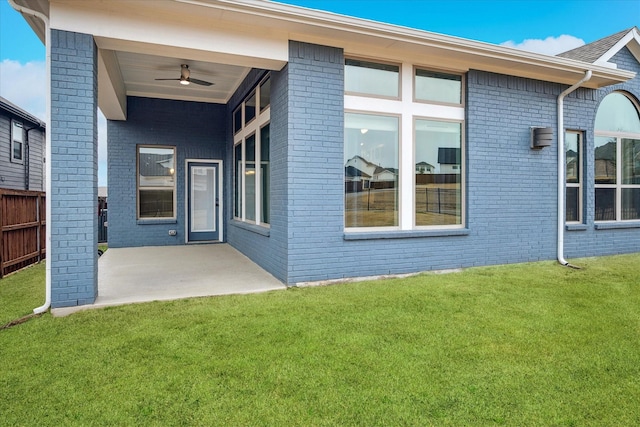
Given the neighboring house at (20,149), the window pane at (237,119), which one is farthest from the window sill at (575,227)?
the neighboring house at (20,149)

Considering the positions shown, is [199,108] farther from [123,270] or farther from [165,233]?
[123,270]

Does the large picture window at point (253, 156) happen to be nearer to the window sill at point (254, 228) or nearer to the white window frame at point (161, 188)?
the window sill at point (254, 228)

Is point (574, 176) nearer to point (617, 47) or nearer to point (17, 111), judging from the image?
point (617, 47)

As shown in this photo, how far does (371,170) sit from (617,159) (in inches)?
207

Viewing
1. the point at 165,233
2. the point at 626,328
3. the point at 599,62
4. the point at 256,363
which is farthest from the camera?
the point at 165,233

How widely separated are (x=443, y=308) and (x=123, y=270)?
475 centimetres

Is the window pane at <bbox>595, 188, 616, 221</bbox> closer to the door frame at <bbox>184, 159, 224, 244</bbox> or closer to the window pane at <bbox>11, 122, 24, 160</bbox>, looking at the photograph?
the door frame at <bbox>184, 159, 224, 244</bbox>

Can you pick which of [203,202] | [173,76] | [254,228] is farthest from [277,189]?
[203,202]

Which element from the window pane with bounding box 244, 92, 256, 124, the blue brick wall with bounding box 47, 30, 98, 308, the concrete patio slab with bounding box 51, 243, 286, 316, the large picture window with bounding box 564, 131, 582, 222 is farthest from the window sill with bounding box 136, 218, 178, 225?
the large picture window with bounding box 564, 131, 582, 222

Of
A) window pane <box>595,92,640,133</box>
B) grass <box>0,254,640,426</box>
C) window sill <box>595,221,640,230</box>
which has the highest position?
window pane <box>595,92,640,133</box>

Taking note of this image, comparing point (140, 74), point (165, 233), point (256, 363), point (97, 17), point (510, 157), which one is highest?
point (140, 74)

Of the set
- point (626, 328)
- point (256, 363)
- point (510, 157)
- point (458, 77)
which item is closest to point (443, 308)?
point (626, 328)

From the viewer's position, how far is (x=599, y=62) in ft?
22.2

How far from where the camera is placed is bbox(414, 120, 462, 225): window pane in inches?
222
